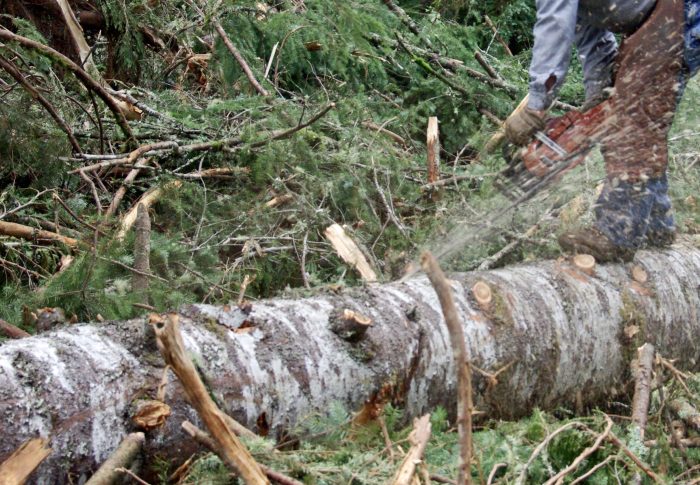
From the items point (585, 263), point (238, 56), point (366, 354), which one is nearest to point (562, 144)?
point (585, 263)

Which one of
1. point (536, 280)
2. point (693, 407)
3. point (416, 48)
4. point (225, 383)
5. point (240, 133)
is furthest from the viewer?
point (416, 48)

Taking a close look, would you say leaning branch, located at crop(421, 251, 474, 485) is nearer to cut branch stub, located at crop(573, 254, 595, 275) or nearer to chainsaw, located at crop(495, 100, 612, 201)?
cut branch stub, located at crop(573, 254, 595, 275)

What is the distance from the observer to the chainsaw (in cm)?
373

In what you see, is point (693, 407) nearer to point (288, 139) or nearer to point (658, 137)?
point (658, 137)

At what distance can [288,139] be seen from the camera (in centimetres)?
425

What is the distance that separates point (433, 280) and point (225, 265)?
248 cm

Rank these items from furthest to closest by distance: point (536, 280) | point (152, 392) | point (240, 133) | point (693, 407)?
point (240, 133) < point (536, 280) < point (693, 407) < point (152, 392)

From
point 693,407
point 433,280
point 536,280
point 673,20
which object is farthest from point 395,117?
point 433,280

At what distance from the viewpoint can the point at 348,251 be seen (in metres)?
3.77

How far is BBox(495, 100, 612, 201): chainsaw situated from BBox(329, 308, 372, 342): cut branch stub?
1.77 metres

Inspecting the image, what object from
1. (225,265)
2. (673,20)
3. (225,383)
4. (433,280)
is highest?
(673,20)

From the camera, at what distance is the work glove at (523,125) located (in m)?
3.69

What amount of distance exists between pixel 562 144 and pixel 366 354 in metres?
1.90

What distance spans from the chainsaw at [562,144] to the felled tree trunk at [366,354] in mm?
623
